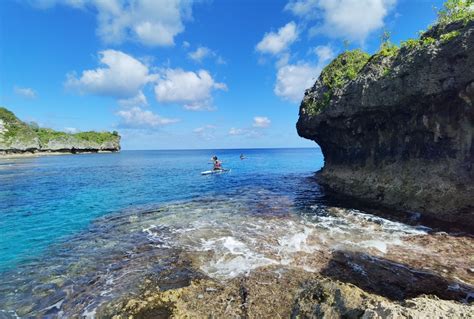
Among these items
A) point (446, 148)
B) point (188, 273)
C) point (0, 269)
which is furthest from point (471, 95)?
point (0, 269)

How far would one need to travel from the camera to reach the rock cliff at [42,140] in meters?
110

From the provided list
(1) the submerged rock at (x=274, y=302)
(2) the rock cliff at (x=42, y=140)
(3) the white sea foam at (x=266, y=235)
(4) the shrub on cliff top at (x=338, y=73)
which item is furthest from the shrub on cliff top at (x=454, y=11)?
(2) the rock cliff at (x=42, y=140)

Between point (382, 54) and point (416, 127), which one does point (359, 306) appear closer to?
point (416, 127)

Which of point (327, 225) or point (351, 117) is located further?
point (351, 117)

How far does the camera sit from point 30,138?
116 metres

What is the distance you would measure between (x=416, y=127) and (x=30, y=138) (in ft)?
465

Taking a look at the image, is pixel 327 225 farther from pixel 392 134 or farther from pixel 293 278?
pixel 392 134

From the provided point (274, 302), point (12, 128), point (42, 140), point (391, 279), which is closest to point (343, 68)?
point (391, 279)

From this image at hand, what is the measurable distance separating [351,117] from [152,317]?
23.8 m

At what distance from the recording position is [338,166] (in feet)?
108

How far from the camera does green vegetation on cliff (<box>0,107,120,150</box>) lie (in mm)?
109188

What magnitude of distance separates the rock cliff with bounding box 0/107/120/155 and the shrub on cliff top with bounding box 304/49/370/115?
126 meters

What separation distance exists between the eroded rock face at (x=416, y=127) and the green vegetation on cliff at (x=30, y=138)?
427 feet

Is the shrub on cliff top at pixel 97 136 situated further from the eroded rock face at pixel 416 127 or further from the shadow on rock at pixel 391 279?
the shadow on rock at pixel 391 279
